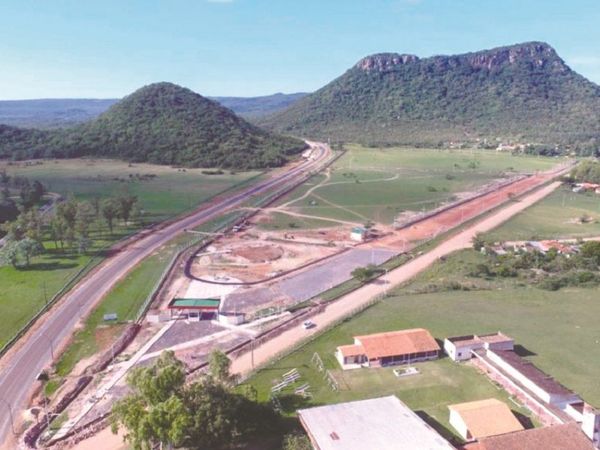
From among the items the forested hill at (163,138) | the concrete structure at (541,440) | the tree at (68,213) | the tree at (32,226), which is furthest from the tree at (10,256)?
the forested hill at (163,138)

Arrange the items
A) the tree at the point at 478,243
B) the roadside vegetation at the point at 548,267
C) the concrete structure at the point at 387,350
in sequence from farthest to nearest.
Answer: the tree at the point at 478,243, the roadside vegetation at the point at 548,267, the concrete structure at the point at 387,350

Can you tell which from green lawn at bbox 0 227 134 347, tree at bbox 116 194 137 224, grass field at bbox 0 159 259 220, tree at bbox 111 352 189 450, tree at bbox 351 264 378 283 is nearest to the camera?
tree at bbox 111 352 189 450

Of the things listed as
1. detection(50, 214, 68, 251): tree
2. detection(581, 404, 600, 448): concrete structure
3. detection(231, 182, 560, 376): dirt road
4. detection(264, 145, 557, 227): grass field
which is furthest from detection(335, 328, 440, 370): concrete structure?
detection(264, 145, 557, 227): grass field

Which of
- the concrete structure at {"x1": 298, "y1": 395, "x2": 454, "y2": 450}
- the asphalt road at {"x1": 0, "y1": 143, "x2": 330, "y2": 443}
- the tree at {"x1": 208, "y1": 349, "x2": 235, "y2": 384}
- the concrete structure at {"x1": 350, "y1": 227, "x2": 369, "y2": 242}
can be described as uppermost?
the concrete structure at {"x1": 350, "y1": 227, "x2": 369, "y2": 242}

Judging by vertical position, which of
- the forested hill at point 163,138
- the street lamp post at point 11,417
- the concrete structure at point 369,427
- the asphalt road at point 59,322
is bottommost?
the street lamp post at point 11,417

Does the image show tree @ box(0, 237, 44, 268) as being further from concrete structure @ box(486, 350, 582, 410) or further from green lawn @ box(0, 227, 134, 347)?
concrete structure @ box(486, 350, 582, 410)

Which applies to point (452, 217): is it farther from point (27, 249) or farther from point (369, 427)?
point (369, 427)

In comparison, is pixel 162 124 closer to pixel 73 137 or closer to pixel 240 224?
pixel 73 137

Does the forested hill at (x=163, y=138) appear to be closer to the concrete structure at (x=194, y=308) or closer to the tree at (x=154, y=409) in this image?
the concrete structure at (x=194, y=308)

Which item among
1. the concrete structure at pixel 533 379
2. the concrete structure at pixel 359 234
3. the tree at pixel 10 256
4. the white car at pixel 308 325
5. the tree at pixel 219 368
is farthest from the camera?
the concrete structure at pixel 359 234
